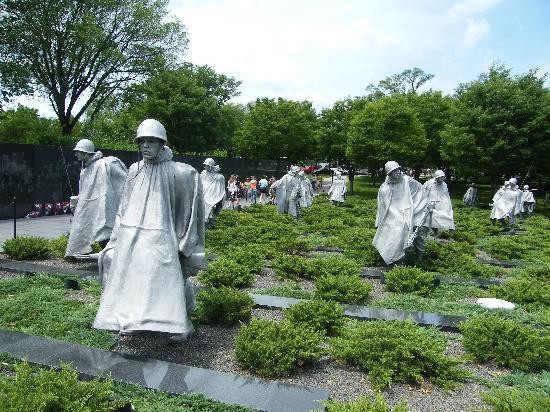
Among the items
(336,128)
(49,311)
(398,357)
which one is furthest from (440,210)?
(336,128)

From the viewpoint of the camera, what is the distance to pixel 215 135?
38.7 metres

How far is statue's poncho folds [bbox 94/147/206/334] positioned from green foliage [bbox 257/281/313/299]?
2.90 metres

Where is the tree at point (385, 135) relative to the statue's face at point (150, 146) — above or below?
above

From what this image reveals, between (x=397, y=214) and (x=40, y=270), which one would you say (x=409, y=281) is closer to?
(x=397, y=214)

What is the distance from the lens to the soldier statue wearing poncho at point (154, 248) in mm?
5113

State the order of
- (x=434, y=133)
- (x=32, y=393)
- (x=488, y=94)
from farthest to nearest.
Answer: (x=434, y=133), (x=488, y=94), (x=32, y=393)

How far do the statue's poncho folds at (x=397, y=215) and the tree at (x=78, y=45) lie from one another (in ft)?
82.6

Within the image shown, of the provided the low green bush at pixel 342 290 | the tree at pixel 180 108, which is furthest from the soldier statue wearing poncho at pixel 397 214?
the tree at pixel 180 108

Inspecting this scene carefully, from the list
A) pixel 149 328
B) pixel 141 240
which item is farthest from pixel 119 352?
pixel 141 240

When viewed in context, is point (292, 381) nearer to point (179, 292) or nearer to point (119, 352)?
point (179, 292)

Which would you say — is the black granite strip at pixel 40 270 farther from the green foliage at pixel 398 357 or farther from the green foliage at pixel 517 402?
the green foliage at pixel 517 402

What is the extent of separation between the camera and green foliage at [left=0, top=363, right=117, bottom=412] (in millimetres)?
3641

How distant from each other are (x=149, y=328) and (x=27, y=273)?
17.1 ft

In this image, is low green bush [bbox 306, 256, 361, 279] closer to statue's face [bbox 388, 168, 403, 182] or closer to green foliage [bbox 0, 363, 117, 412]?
statue's face [bbox 388, 168, 403, 182]
